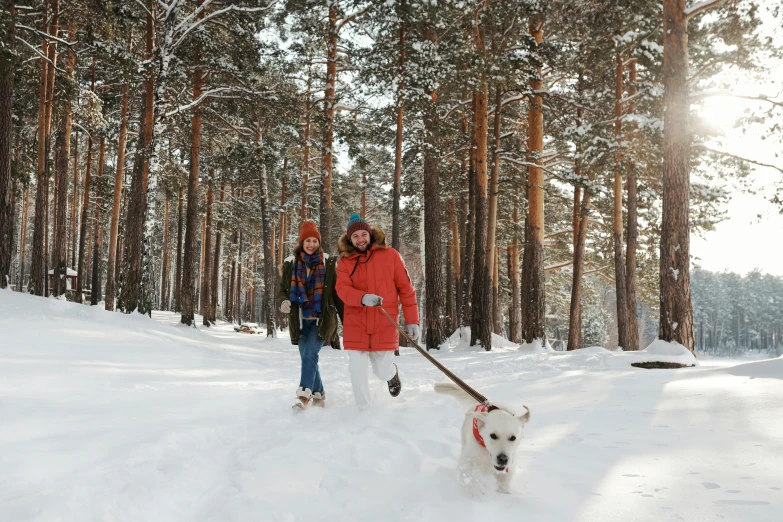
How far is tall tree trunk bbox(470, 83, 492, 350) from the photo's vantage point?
1335cm

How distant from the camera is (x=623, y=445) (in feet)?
11.9

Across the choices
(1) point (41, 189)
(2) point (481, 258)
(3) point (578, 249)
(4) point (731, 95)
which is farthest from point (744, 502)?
(1) point (41, 189)

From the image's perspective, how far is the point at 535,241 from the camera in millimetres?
13250

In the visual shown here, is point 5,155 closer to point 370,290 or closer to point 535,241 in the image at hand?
point 370,290

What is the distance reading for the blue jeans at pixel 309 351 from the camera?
17.5ft

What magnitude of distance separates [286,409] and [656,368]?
19.7 feet

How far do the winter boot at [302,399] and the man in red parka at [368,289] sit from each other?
1.95ft

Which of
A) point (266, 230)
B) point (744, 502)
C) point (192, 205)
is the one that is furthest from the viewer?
point (266, 230)

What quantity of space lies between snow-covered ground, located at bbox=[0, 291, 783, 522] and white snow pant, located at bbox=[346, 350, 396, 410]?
0.20 meters

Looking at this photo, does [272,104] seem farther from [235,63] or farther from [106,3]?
[106,3]

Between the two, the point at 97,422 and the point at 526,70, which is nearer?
the point at 97,422

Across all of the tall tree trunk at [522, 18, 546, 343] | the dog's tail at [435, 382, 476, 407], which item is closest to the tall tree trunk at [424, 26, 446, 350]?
the tall tree trunk at [522, 18, 546, 343]

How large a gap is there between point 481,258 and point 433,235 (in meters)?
1.57

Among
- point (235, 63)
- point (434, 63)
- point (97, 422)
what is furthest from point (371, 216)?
point (97, 422)
